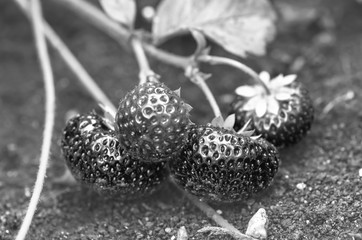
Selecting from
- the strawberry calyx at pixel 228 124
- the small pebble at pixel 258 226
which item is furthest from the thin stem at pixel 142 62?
Answer: the small pebble at pixel 258 226

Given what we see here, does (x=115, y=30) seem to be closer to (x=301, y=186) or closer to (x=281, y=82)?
(x=281, y=82)

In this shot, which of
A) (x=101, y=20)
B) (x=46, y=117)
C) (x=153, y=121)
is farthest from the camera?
(x=101, y=20)

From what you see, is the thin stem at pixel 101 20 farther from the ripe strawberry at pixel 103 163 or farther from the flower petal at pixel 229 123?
the flower petal at pixel 229 123

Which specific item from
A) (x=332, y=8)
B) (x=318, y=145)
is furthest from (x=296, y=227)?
(x=332, y=8)

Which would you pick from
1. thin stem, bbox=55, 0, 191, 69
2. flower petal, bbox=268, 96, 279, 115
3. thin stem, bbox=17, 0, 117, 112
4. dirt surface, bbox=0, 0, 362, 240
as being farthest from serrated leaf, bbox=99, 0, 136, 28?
flower petal, bbox=268, 96, 279, 115

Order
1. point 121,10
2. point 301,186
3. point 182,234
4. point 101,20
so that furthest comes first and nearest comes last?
point 101,20 < point 121,10 < point 301,186 < point 182,234

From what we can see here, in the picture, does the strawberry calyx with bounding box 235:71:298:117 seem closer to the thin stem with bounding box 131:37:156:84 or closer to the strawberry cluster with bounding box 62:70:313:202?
the strawberry cluster with bounding box 62:70:313:202

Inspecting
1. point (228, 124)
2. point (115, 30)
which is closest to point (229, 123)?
point (228, 124)
